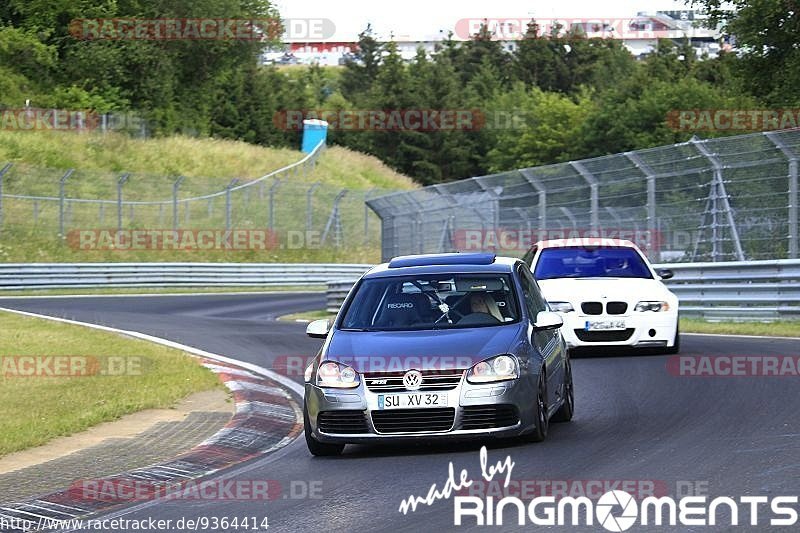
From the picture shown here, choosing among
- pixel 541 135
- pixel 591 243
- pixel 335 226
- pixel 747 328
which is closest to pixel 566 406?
pixel 591 243

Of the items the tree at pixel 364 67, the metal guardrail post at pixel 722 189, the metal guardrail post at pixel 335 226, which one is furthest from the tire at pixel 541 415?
the tree at pixel 364 67

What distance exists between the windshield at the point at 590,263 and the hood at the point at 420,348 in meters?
7.31

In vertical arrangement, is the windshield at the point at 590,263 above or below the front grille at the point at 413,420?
above

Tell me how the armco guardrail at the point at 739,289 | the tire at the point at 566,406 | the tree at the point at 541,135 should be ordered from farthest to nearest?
the tree at the point at 541,135 → the armco guardrail at the point at 739,289 → the tire at the point at 566,406

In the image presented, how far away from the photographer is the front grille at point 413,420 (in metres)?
9.27

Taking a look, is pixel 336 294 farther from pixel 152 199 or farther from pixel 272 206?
pixel 152 199

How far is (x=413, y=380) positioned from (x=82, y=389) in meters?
5.98

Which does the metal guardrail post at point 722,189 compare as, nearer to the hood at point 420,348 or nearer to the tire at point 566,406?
the tire at point 566,406

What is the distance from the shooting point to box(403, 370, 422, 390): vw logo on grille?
9273 mm

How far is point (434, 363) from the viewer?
934 centimetres

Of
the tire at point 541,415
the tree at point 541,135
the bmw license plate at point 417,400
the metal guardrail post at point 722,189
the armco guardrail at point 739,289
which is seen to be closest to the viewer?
the bmw license plate at point 417,400

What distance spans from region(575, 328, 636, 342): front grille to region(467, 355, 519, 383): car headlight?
6.87 meters

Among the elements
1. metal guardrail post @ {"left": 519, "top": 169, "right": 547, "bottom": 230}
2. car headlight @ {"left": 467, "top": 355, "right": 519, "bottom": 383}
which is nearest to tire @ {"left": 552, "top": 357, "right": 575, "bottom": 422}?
car headlight @ {"left": 467, "top": 355, "right": 519, "bottom": 383}

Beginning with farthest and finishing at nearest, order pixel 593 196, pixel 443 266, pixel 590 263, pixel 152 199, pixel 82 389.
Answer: pixel 152 199, pixel 593 196, pixel 590 263, pixel 82 389, pixel 443 266
